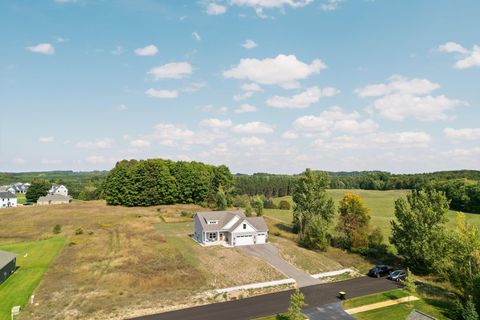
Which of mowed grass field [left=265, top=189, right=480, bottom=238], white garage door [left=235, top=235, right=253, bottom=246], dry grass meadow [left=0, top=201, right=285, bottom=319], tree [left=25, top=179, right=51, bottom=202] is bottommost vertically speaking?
dry grass meadow [left=0, top=201, right=285, bottom=319]

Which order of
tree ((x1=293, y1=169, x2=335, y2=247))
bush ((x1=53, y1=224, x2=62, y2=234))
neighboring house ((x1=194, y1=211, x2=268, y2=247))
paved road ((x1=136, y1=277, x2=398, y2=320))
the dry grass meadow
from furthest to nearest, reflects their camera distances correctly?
bush ((x1=53, y1=224, x2=62, y2=234)) → tree ((x1=293, y1=169, x2=335, y2=247)) → neighboring house ((x1=194, y1=211, x2=268, y2=247)) → the dry grass meadow → paved road ((x1=136, y1=277, x2=398, y2=320))

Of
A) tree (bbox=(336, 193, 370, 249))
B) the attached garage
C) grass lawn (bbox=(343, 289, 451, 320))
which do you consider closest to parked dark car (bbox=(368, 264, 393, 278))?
grass lawn (bbox=(343, 289, 451, 320))

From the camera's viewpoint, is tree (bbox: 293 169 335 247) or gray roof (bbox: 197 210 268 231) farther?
tree (bbox: 293 169 335 247)

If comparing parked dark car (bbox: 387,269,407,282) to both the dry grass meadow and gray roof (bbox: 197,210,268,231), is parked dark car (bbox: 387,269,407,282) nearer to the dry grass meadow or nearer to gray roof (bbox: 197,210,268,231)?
the dry grass meadow

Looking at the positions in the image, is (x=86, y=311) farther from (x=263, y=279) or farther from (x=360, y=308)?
(x=360, y=308)

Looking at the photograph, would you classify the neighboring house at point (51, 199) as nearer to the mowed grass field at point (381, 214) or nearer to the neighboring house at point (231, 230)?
the mowed grass field at point (381, 214)

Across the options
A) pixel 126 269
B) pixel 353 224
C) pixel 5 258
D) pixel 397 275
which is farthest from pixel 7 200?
pixel 397 275

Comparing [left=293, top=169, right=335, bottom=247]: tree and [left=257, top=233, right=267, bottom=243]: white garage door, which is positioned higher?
[left=293, top=169, right=335, bottom=247]: tree
